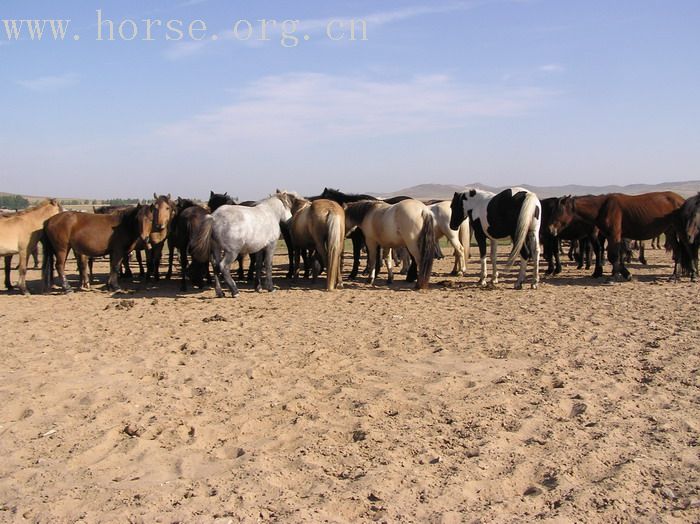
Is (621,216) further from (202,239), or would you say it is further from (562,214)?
(202,239)

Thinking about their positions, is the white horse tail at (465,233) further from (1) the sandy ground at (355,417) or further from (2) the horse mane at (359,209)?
(1) the sandy ground at (355,417)

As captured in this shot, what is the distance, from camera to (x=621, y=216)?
1316cm

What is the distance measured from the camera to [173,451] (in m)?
4.87

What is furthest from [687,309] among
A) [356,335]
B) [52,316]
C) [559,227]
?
[52,316]

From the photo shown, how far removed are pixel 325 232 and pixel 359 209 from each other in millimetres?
1535

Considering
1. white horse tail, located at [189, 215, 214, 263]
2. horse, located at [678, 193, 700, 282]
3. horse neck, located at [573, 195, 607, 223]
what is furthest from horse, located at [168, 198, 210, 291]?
horse, located at [678, 193, 700, 282]

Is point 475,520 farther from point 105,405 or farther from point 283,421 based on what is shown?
point 105,405

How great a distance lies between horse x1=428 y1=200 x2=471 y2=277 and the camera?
47.6ft

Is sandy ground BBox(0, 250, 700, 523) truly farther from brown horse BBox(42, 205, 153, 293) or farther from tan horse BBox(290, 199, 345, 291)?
brown horse BBox(42, 205, 153, 293)

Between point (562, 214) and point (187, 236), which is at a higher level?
point (562, 214)

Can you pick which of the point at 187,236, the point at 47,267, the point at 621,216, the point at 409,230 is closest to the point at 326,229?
the point at 409,230

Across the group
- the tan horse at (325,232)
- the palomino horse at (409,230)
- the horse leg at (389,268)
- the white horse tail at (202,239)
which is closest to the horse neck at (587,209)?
the palomino horse at (409,230)

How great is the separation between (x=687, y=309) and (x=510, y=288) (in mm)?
3546

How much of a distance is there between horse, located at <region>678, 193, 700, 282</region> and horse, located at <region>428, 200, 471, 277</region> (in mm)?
4536
